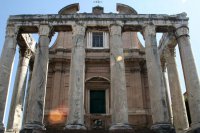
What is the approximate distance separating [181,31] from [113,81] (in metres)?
6.39

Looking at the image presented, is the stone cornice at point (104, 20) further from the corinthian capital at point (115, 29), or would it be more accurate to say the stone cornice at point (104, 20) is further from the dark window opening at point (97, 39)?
the dark window opening at point (97, 39)

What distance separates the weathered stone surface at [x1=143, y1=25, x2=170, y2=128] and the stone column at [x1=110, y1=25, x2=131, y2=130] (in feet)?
5.83

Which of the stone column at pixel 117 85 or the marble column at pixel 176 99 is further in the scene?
the marble column at pixel 176 99

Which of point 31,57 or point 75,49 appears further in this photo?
point 31,57

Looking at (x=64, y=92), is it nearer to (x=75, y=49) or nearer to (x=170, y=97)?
(x=75, y=49)

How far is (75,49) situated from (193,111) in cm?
881

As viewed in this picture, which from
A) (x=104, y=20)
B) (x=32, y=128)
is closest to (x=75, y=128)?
(x=32, y=128)

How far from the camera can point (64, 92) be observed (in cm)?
2312

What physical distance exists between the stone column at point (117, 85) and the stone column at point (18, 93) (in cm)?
729

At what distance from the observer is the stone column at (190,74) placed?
672 inches

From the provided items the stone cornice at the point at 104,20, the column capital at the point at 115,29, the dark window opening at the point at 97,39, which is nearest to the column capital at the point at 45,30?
the stone cornice at the point at 104,20

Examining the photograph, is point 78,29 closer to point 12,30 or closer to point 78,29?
point 78,29

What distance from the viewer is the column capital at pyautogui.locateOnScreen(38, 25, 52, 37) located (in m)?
19.9

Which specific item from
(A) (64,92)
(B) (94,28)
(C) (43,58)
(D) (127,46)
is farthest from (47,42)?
(D) (127,46)
